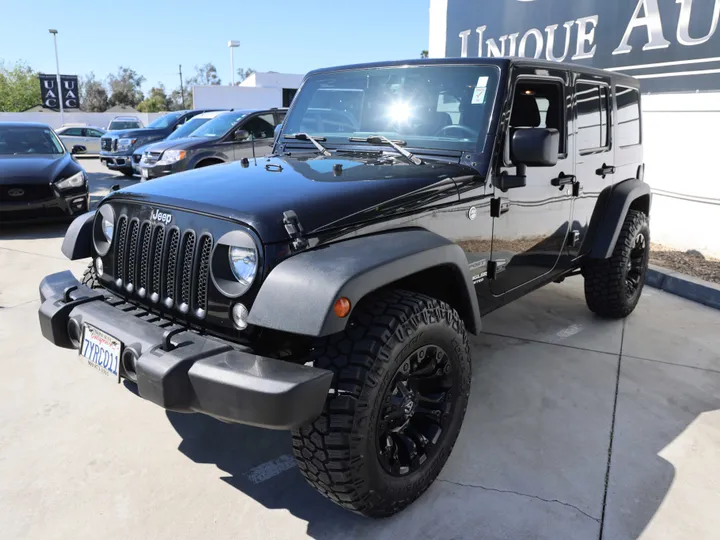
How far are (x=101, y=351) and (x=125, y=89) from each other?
2798 inches

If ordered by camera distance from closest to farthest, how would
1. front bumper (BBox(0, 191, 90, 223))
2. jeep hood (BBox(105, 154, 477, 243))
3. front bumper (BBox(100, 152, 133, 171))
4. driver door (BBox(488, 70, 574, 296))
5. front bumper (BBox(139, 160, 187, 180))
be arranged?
jeep hood (BBox(105, 154, 477, 243)) < driver door (BBox(488, 70, 574, 296)) < front bumper (BBox(0, 191, 90, 223)) < front bumper (BBox(139, 160, 187, 180)) < front bumper (BBox(100, 152, 133, 171))

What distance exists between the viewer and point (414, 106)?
313 centimetres

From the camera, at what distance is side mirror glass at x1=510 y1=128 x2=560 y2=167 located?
2787 millimetres

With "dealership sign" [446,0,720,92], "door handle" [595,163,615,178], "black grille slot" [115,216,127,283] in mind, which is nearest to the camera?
"black grille slot" [115,216,127,283]

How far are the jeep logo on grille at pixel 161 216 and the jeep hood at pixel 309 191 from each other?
32 mm

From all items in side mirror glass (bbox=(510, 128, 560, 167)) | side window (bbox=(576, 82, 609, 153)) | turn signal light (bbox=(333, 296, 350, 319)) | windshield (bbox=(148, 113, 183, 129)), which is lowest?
turn signal light (bbox=(333, 296, 350, 319))

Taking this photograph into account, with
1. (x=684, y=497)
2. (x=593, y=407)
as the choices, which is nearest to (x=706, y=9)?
(x=593, y=407)

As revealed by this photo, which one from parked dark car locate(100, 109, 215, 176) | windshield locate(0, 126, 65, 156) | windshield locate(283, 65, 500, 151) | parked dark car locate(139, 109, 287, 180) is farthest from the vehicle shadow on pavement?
parked dark car locate(100, 109, 215, 176)

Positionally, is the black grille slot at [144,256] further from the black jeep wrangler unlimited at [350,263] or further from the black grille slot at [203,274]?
the black grille slot at [203,274]

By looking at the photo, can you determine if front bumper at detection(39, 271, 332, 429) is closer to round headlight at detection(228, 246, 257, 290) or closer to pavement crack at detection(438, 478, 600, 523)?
round headlight at detection(228, 246, 257, 290)

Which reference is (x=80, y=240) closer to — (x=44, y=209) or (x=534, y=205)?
(x=534, y=205)

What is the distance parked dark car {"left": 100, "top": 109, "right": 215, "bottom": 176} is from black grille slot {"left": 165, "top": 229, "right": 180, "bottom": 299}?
479 inches

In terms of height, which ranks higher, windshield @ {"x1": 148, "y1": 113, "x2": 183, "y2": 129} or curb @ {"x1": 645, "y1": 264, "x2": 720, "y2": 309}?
windshield @ {"x1": 148, "y1": 113, "x2": 183, "y2": 129}

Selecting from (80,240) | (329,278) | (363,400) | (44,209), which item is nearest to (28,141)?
(44,209)
